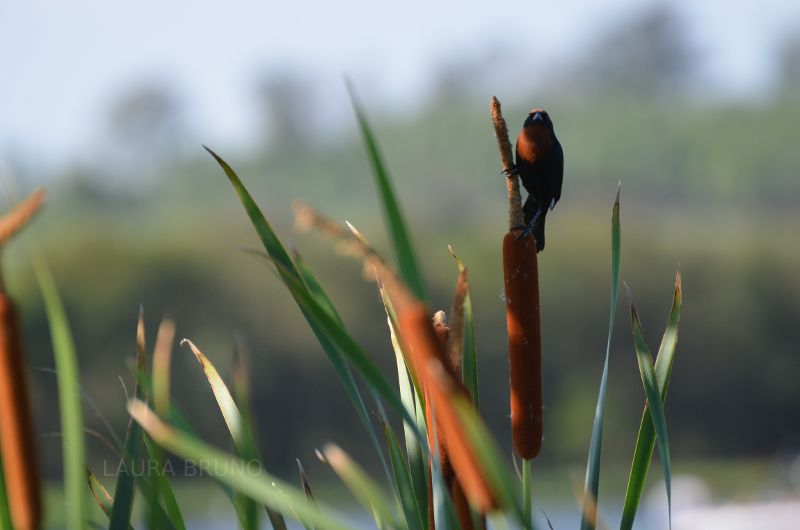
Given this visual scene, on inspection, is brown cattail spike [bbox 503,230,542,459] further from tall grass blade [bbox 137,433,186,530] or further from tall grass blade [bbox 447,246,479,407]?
tall grass blade [bbox 137,433,186,530]

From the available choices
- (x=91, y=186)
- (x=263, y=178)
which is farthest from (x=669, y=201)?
(x=91, y=186)

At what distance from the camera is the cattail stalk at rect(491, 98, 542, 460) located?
1.41m

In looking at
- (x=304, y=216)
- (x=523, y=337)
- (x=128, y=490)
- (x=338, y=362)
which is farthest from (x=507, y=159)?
(x=128, y=490)

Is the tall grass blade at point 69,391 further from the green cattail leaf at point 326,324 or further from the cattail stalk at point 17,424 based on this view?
the green cattail leaf at point 326,324

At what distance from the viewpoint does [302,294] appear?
1.24 m

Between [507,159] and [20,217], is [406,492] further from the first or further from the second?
[20,217]

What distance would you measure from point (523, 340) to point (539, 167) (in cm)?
38

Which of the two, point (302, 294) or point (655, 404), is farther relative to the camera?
point (655, 404)

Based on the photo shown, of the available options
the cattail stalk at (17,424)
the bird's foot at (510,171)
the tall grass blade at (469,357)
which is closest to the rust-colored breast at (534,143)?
the bird's foot at (510,171)

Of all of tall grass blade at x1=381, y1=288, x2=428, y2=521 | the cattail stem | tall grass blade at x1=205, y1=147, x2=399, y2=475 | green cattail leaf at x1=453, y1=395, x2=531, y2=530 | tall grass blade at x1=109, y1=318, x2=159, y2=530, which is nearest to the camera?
green cattail leaf at x1=453, y1=395, x2=531, y2=530

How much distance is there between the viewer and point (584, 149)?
54.1 m

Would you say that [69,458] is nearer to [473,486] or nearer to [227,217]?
[473,486]

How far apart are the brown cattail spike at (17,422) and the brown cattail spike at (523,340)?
1.91 ft

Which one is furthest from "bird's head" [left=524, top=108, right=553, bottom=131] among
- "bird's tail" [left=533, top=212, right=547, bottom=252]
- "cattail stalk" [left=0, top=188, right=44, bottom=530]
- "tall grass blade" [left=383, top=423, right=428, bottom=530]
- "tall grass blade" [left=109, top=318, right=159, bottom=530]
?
"cattail stalk" [left=0, top=188, right=44, bottom=530]
